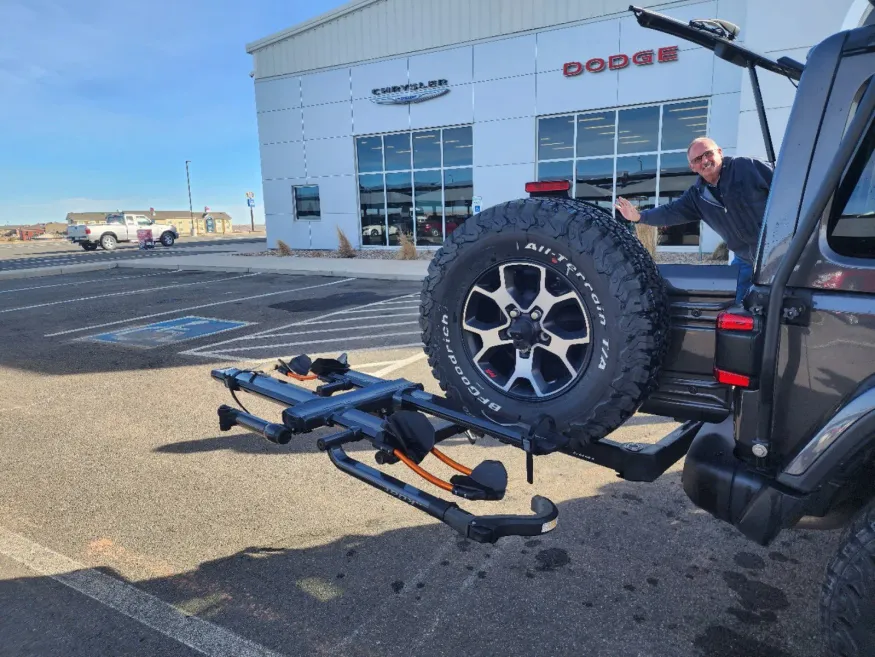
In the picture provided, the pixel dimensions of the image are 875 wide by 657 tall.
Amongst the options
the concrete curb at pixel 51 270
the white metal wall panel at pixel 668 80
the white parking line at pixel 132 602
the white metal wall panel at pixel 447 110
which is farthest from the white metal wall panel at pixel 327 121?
the white parking line at pixel 132 602

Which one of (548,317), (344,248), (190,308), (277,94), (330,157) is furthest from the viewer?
(277,94)

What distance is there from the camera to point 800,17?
1066 centimetres

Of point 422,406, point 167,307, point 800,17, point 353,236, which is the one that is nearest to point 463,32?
point 353,236

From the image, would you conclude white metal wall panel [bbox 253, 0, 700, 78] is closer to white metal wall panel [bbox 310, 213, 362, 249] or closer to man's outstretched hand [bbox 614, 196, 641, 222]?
white metal wall panel [bbox 310, 213, 362, 249]

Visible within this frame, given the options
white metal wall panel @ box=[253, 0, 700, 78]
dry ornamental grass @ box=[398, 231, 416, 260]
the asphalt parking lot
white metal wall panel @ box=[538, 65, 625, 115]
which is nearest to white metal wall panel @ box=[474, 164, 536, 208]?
white metal wall panel @ box=[538, 65, 625, 115]

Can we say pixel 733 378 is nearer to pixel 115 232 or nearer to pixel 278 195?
pixel 278 195

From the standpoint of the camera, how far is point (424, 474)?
88.1 inches

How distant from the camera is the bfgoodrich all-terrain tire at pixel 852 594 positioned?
1.65 meters

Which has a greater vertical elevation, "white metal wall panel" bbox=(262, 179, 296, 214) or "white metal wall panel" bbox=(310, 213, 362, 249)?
"white metal wall panel" bbox=(262, 179, 296, 214)

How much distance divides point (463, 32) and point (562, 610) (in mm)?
18502

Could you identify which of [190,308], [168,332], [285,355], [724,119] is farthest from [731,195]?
[724,119]

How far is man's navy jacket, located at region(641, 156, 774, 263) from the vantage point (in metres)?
3.15

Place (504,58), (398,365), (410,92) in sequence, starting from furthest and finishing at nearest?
1. (410,92)
2. (504,58)
3. (398,365)

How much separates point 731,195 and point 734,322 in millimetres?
1669
